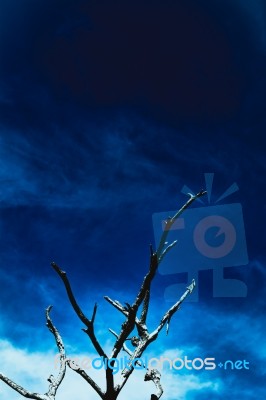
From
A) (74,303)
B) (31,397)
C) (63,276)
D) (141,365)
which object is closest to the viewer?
(63,276)

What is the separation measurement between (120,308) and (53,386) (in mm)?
1907

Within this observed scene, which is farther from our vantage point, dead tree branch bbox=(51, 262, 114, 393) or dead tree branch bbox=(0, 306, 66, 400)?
dead tree branch bbox=(0, 306, 66, 400)

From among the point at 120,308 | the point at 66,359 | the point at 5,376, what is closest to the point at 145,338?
the point at 120,308

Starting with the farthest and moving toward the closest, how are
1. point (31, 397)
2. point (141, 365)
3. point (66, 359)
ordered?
point (141, 365)
point (66, 359)
point (31, 397)

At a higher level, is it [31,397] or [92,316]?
[92,316]

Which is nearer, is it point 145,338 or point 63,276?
point 63,276

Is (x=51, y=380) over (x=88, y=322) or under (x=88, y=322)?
under

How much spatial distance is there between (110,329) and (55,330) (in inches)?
65.4

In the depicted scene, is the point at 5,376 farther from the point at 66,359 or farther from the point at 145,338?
the point at 145,338

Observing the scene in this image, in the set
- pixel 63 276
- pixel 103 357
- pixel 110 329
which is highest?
pixel 110 329

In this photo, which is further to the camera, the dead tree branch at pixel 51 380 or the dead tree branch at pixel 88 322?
the dead tree branch at pixel 51 380

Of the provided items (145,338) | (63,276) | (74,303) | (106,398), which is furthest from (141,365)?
(63,276)

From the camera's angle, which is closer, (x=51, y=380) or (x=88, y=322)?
(x=88, y=322)

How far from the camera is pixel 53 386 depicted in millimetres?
6078
